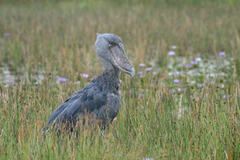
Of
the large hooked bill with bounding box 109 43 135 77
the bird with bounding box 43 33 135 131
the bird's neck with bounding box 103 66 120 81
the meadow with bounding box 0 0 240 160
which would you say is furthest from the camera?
the bird's neck with bounding box 103 66 120 81

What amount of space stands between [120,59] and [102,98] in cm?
45

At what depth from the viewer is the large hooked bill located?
10.3 feet

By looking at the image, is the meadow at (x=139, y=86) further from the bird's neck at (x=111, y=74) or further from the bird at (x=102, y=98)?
the bird's neck at (x=111, y=74)

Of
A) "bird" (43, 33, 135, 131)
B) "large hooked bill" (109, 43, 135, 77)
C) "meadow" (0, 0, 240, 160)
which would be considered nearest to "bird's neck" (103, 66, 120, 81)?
"bird" (43, 33, 135, 131)

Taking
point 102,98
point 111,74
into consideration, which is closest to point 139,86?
point 111,74

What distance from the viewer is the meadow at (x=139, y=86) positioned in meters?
2.76

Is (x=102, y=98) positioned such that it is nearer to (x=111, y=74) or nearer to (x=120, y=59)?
(x=111, y=74)

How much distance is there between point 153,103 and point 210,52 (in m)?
4.59

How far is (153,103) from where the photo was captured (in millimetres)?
3838

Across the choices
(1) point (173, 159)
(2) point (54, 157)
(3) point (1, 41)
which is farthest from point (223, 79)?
(3) point (1, 41)

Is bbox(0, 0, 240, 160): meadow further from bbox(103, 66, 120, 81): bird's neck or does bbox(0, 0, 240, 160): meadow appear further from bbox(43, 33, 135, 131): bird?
bbox(103, 66, 120, 81): bird's neck

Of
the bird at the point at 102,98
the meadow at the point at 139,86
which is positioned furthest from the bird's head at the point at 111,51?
the meadow at the point at 139,86

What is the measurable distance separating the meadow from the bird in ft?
0.55

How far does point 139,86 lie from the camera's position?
480 centimetres
